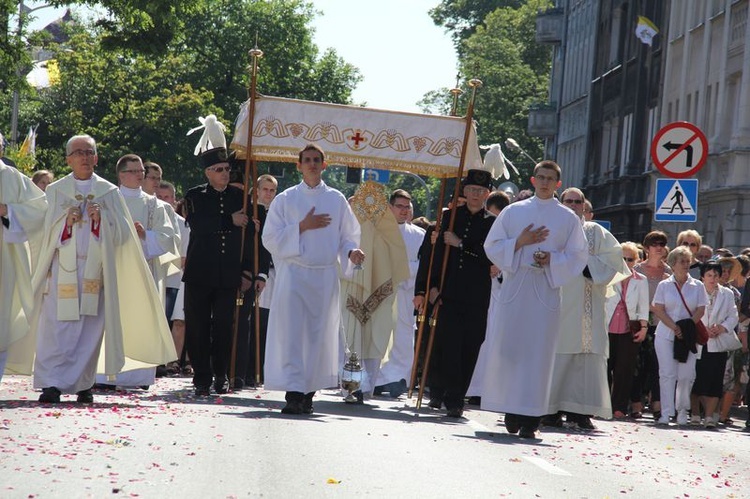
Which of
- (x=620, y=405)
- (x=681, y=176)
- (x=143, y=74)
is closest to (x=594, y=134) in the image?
(x=143, y=74)

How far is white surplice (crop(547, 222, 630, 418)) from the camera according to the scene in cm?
1520

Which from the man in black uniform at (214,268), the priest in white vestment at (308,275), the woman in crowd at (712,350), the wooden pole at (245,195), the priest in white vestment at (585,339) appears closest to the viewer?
the priest in white vestment at (308,275)

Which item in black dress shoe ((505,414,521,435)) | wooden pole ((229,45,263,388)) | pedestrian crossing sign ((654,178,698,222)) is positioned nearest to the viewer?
black dress shoe ((505,414,521,435))

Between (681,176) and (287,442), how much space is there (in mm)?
11400

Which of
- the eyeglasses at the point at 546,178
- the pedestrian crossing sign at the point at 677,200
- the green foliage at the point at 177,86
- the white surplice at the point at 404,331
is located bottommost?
the white surplice at the point at 404,331

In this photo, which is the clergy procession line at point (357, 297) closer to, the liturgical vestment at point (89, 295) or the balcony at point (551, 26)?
the liturgical vestment at point (89, 295)

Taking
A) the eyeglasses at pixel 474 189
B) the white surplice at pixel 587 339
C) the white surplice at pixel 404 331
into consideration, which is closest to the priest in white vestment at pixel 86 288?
the eyeglasses at pixel 474 189

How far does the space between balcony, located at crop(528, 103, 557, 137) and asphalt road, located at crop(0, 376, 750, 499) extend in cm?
5352

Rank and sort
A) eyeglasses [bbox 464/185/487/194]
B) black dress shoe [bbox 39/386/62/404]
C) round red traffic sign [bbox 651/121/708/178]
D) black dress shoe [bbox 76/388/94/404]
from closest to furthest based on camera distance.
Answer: black dress shoe [bbox 39/386/62/404], black dress shoe [bbox 76/388/94/404], eyeglasses [bbox 464/185/487/194], round red traffic sign [bbox 651/121/708/178]

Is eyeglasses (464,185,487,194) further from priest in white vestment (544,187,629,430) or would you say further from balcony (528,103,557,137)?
balcony (528,103,557,137)

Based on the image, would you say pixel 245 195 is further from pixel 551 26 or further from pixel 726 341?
pixel 551 26

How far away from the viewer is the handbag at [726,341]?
1848 cm

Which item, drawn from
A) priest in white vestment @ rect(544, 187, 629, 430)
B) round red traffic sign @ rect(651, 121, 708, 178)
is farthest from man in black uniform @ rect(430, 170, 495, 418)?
round red traffic sign @ rect(651, 121, 708, 178)

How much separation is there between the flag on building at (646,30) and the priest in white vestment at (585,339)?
3186cm
